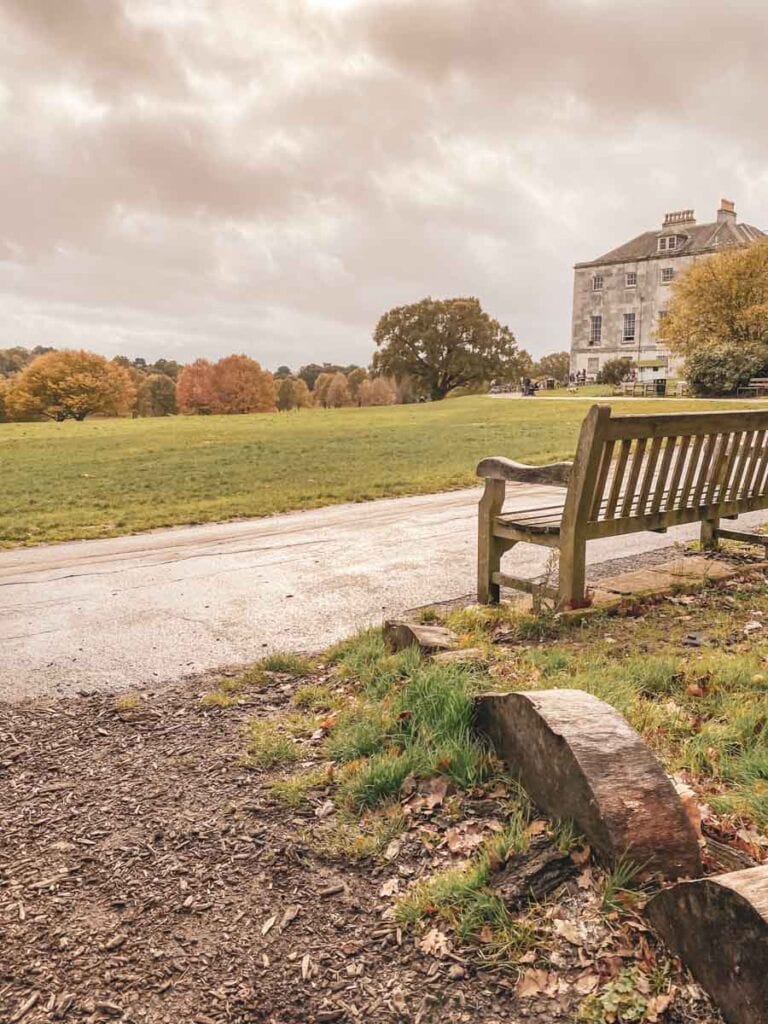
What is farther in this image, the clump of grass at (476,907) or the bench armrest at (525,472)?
the bench armrest at (525,472)

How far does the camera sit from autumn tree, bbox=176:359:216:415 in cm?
8300

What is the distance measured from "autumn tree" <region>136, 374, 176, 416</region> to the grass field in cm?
6637

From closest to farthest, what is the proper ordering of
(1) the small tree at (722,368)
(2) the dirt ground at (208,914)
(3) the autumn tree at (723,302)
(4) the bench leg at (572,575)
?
(2) the dirt ground at (208,914) < (4) the bench leg at (572,575) < (1) the small tree at (722,368) < (3) the autumn tree at (723,302)

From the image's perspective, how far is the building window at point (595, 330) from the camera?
7088 cm

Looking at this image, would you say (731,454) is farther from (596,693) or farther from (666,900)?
(666,900)

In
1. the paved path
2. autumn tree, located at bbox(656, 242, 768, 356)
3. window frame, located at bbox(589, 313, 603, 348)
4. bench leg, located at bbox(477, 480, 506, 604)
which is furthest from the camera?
window frame, located at bbox(589, 313, 603, 348)

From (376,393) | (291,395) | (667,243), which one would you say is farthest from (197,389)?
(667,243)

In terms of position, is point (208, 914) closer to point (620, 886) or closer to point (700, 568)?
point (620, 886)

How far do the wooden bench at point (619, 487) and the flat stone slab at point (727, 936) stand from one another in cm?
293

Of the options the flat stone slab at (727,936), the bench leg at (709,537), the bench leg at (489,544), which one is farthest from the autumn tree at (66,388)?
the flat stone slab at (727,936)

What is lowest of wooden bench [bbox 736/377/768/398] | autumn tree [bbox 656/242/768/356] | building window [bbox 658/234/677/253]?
wooden bench [bbox 736/377/768/398]

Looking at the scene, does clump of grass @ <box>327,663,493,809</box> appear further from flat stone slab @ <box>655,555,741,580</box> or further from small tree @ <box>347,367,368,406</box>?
small tree @ <box>347,367,368,406</box>

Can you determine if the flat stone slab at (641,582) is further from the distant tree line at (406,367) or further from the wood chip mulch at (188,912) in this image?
the distant tree line at (406,367)

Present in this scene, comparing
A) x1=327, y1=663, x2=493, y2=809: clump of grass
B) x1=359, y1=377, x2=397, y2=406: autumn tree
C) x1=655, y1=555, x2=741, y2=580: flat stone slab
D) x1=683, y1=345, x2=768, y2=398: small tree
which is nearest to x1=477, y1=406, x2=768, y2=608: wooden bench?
x1=655, y1=555, x2=741, y2=580: flat stone slab
